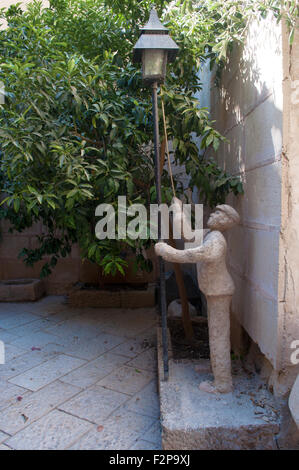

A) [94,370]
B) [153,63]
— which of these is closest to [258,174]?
[153,63]

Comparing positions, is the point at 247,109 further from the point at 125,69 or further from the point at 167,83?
the point at 125,69

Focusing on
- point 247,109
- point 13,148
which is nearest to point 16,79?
point 13,148

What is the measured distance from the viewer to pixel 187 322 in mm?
3477

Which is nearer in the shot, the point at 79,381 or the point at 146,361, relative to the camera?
the point at 79,381

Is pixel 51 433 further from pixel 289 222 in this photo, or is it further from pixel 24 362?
pixel 289 222

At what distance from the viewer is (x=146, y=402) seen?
8.95 ft

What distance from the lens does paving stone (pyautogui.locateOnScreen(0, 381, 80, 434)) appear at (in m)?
2.48

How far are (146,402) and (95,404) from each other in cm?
41

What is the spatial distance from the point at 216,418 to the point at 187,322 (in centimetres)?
138

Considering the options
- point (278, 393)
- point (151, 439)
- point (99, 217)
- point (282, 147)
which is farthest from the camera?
point (99, 217)

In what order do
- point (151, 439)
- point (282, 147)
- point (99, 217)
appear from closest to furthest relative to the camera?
point (282, 147) < point (151, 439) < point (99, 217)

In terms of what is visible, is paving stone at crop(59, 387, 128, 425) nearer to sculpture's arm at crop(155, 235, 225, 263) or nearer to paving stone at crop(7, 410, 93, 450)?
paving stone at crop(7, 410, 93, 450)

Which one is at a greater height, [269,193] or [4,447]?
[269,193]

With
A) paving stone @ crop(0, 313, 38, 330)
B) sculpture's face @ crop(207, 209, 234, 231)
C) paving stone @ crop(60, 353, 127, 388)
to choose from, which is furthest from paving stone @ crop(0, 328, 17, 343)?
sculpture's face @ crop(207, 209, 234, 231)
